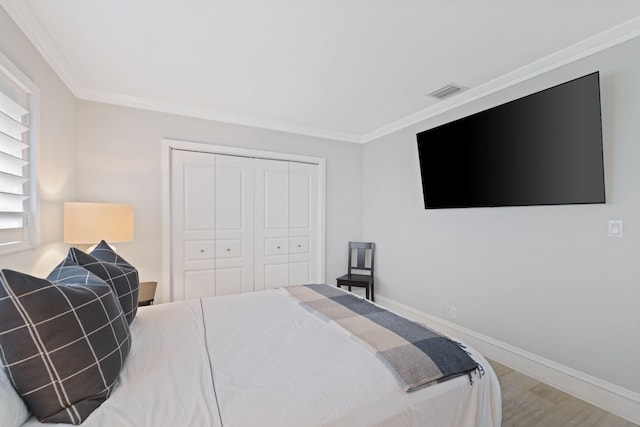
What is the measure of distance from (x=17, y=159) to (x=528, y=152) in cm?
339

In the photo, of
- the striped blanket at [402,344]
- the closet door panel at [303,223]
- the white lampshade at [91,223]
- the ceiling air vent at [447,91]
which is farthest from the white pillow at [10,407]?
the ceiling air vent at [447,91]

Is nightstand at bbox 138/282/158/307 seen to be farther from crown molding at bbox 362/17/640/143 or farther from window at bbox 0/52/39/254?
crown molding at bbox 362/17/640/143

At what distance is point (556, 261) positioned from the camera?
2.20m

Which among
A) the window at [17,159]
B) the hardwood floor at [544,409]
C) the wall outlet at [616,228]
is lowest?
the hardwood floor at [544,409]

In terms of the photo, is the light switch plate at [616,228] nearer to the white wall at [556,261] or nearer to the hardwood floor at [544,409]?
the white wall at [556,261]

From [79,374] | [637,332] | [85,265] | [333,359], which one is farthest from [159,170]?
[637,332]

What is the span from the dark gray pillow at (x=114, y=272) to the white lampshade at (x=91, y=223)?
0.58m

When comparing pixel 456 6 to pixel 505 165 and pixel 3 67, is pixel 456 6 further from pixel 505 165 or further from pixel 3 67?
pixel 3 67

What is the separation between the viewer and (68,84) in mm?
2463

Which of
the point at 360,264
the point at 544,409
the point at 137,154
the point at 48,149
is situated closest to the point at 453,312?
the point at 544,409

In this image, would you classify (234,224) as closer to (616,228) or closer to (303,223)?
(303,223)

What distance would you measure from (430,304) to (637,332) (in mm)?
1625

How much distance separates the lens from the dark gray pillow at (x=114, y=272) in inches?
55.6

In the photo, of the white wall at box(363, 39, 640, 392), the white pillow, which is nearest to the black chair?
the white wall at box(363, 39, 640, 392)
